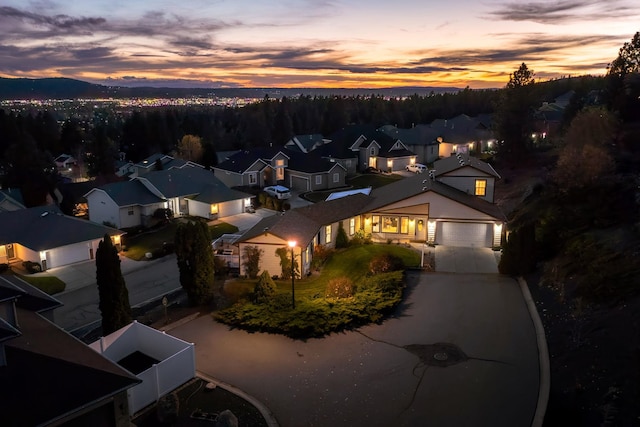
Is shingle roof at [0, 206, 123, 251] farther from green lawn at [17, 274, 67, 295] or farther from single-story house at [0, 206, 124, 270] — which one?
green lawn at [17, 274, 67, 295]

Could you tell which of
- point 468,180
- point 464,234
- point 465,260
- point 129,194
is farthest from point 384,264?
point 129,194

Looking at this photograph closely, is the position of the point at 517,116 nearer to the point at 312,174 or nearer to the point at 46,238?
the point at 312,174

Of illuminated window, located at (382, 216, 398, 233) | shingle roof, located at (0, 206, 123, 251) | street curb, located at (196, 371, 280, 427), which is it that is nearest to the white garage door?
illuminated window, located at (382, 216, 398, 233)

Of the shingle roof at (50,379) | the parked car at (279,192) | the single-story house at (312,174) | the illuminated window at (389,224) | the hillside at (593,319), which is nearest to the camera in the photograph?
the shingle roof at (50,379)

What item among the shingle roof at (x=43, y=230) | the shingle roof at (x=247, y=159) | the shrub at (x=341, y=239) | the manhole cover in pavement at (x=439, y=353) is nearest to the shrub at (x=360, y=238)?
the shrub at (x=341, y=239)

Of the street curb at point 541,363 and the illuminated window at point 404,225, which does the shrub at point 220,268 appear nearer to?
the illuminated window at point 404,225

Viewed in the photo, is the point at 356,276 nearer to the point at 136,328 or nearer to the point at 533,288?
the point at 533,288
